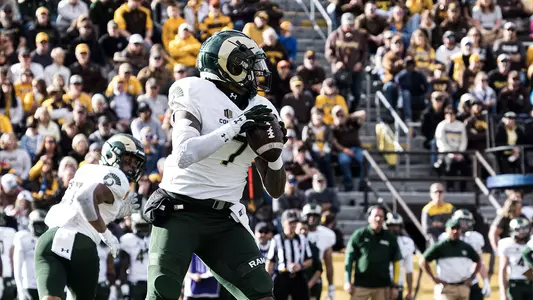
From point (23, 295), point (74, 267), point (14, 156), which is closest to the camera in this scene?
point (74, 267)

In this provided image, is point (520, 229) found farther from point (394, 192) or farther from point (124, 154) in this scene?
point (124, 154)

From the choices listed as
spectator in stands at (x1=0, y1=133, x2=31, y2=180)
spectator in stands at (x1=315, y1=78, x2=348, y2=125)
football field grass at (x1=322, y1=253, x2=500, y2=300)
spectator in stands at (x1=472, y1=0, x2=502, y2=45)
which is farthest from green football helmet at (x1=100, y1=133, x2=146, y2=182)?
spectator in stands at (x1=472, y1=0, x2=502, y2=45)

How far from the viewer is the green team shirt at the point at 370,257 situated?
557 inches

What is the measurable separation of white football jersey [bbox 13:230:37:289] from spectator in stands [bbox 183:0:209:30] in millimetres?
5791

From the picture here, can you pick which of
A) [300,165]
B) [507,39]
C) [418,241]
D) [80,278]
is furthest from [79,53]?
[80,278]

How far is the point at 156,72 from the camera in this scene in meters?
17.0

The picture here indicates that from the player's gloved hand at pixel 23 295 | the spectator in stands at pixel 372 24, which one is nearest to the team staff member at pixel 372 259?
the player's gloved hand at pixel 23 295

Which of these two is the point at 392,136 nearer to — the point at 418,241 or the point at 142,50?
the point at 418,241

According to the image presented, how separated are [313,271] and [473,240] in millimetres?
2064

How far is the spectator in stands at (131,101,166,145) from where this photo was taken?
15.6 metres

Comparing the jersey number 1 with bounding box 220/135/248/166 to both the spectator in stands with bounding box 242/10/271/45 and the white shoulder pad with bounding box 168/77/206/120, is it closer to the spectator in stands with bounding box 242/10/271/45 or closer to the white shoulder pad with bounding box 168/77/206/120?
the white shoulder pad with bounding box 168/77/206/120

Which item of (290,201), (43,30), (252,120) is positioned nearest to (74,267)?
(252,120)

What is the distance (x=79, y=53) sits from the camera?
1698cm

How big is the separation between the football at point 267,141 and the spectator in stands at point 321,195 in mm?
8925
